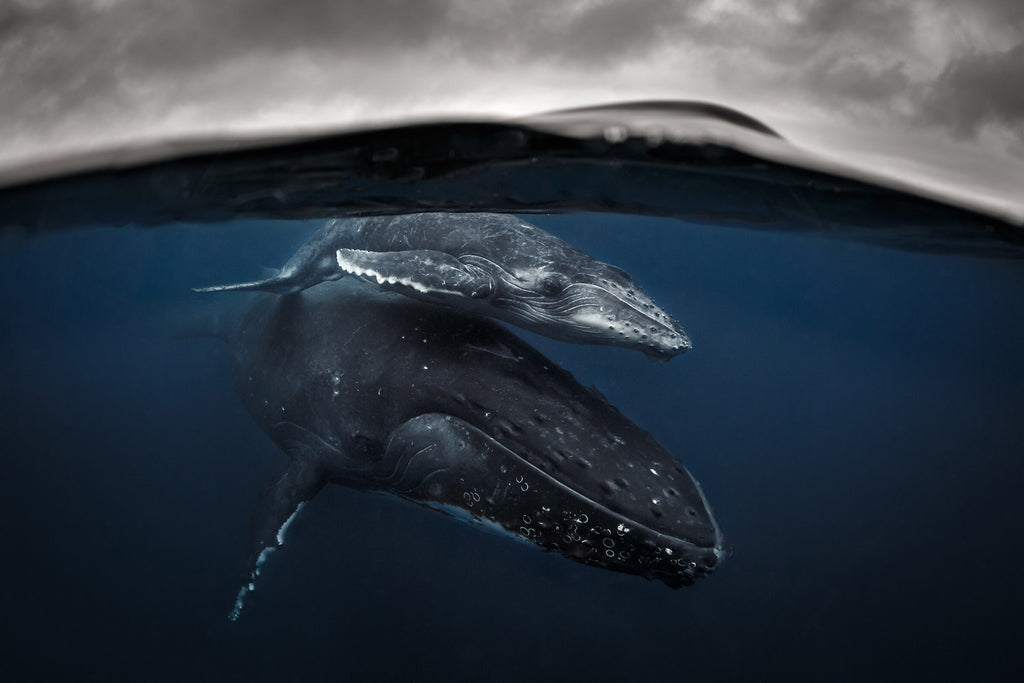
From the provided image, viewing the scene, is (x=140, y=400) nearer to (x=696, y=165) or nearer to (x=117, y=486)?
(x=117, y=486)

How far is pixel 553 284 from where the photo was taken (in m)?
5.20

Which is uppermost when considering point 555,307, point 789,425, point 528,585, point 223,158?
point 223,158

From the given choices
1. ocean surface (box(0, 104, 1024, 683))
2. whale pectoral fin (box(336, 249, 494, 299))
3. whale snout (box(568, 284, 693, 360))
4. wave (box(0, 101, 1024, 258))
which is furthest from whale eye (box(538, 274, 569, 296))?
ocean surface (box(0, 104, 1024, 683))

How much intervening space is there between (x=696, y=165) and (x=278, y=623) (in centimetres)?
780

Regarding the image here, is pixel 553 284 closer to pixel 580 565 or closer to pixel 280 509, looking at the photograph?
pixel 580 565

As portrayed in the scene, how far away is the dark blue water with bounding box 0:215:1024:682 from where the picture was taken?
288 inches

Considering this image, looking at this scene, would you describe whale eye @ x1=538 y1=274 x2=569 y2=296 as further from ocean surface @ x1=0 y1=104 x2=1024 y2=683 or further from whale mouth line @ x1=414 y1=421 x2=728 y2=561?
ocean surface @ x1=0 y1=104 x2=1024 y2=683

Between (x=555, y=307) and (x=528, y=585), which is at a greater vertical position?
(x=555, y=307)

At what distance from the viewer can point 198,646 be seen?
27.8 feet

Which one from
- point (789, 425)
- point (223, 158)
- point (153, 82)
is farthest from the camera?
point (789, 425)

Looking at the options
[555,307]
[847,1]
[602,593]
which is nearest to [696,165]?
[847,1]

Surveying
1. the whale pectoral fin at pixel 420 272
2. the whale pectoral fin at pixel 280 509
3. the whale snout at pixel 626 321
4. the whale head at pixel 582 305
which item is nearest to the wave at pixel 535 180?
the whale pectoral fin at pixel 420 272

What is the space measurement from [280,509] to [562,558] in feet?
9.87

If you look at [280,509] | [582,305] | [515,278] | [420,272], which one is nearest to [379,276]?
[420,272]
